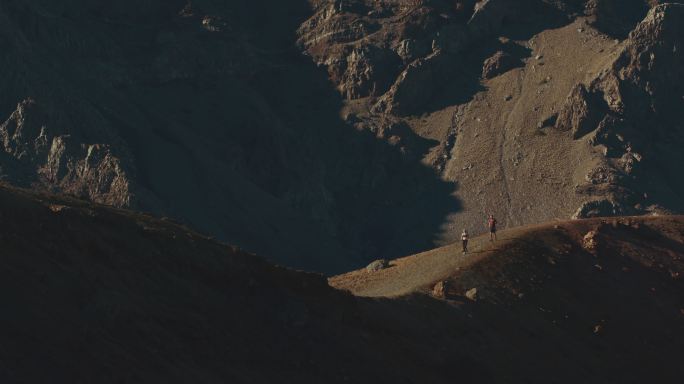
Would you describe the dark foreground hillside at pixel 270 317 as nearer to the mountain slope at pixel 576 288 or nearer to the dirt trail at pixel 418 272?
the mountain slope at pixel 576 288

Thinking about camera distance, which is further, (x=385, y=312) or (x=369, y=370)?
(x=385, y=312)

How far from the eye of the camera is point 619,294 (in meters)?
74.0

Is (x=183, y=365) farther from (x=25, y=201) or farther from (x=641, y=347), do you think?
(x=641, y=347)

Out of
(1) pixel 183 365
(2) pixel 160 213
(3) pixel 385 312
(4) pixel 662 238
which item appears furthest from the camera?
(2) pixel 160 213

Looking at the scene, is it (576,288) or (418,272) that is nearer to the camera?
(418,272)

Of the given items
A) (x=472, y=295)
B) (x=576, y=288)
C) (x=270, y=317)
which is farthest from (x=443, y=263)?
(x=270, y=317)

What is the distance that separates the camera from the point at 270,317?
52.7m

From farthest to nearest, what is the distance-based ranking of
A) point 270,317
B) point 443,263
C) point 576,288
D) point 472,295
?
point 443,263 → point 576,288 → point 472,295 → point 270,317

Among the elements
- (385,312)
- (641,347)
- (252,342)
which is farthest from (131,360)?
(641,347)

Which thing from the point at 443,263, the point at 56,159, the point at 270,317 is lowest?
the point at 56,159

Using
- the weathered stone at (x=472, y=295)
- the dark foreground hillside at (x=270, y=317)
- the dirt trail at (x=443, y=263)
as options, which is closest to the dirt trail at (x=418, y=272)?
the dirt trail at (x=443, y=263)

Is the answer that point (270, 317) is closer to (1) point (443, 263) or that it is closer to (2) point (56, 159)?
(1) point (443, 263)

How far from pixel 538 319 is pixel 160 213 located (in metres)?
124

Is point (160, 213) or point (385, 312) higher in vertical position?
point (385, 312)
